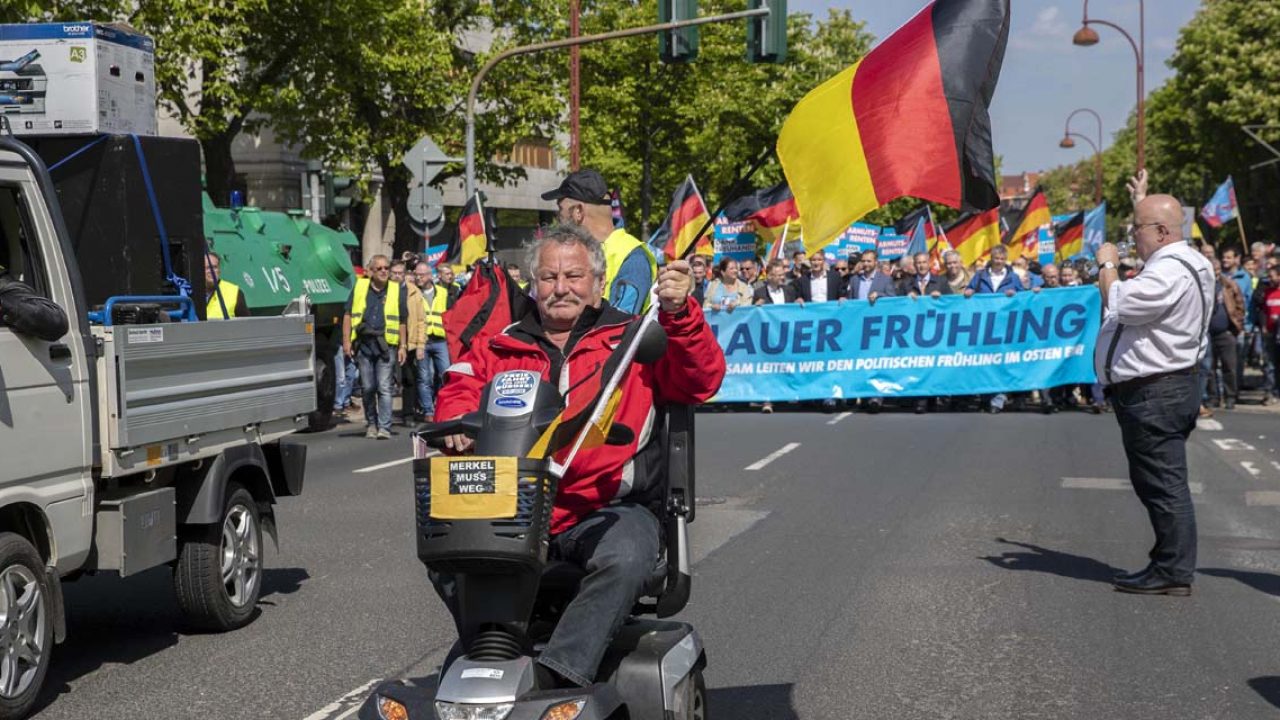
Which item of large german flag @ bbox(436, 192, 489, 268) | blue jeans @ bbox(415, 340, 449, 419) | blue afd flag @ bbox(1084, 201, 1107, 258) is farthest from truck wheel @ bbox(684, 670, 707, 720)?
blue afd flag @ bbox(1084, 201, 1107, 258)

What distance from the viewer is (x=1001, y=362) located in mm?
20891

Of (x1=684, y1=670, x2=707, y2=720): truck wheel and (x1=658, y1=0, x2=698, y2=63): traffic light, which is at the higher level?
(x1=658, y1=0, x2=698, y2=63): traffic light

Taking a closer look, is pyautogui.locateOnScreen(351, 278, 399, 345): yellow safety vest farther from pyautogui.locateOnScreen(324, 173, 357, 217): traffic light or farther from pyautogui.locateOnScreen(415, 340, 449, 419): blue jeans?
pyautogui.locateOnScreen(324, 173, 357, 217): traffic light

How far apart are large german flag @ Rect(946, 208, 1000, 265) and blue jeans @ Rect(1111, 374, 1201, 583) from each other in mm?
21393

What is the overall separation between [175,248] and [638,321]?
435 centimetres

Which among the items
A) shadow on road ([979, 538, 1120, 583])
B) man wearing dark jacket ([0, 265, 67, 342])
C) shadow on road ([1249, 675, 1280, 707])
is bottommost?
shadow on road ([979, 538, 1120, 583])

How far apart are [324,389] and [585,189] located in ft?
42.4

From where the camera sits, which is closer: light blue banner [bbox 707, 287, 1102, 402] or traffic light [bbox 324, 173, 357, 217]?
light blue banner [bbox 707, 287, 1102, 402]

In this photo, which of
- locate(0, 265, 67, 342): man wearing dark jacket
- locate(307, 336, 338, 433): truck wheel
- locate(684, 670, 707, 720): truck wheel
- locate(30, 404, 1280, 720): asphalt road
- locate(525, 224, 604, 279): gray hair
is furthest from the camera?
locate(307, 336, 338, 433): truck wheel

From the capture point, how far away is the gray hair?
4.82 m

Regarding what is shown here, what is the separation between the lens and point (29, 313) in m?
5.84

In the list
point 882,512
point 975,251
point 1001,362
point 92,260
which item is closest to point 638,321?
point 92,260

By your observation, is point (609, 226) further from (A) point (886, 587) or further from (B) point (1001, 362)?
(B) point (1001, 362)

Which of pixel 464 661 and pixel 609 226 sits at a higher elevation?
pixel 609 226
